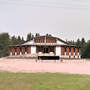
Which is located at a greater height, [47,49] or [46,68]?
[47,49]

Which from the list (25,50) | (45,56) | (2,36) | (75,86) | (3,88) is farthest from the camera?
(2,36)

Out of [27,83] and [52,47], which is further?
[52,47]

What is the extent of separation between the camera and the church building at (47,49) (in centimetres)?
3541

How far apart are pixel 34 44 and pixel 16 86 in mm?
28547

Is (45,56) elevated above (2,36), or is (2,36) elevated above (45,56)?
(2,36)

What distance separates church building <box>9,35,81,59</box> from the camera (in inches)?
1394

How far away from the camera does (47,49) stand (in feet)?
122

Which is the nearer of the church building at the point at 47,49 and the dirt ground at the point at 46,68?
the dirt ground at the point at 46,68

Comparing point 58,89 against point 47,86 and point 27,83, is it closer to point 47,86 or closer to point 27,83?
point 47,86

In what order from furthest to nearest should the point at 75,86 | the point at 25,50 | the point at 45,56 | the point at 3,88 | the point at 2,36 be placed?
the point at 2,36 < the point at 25,50 < the point at 45,56 < the point at 75,86 < the point at 3,88

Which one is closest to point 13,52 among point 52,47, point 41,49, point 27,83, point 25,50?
point 25,50

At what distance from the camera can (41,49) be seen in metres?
36.6

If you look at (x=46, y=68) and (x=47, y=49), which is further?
(x=47, y=49)

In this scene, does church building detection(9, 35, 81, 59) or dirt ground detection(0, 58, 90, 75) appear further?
church building detection(9, 35, 81, 59)
